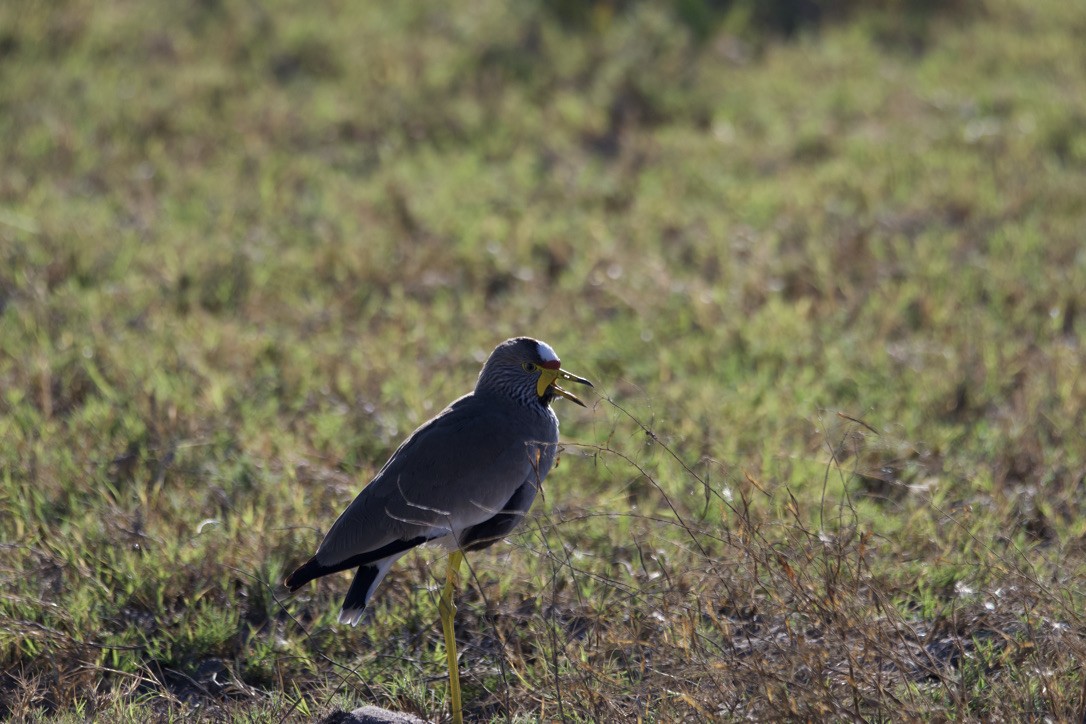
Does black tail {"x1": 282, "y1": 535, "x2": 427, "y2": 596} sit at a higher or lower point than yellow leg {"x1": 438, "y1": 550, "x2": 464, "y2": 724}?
higher

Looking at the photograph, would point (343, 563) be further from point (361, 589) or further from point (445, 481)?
point (445, 481)

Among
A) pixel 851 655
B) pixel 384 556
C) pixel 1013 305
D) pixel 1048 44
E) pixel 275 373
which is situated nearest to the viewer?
pixel 851 655

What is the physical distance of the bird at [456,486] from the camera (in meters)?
3.59

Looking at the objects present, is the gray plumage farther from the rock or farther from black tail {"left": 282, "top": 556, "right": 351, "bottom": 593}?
the rock

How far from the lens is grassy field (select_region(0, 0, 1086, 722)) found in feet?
11.7

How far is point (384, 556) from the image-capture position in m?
3.60

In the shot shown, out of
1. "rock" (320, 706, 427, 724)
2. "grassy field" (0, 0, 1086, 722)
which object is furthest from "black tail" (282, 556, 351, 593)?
"rock" (320, 706, 427, 724)

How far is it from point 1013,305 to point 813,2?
533 centimetres

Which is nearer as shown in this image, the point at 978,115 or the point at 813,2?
the point at 978,115

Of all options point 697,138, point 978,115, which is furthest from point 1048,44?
point 697,138

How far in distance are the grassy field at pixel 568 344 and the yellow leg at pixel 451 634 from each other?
0.44 feet

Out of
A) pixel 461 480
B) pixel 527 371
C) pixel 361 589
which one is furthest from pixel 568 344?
pixel 361 589

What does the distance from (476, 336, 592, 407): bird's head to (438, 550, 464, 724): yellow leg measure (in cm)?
56

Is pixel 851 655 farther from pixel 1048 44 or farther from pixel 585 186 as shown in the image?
pixel 1048 44
